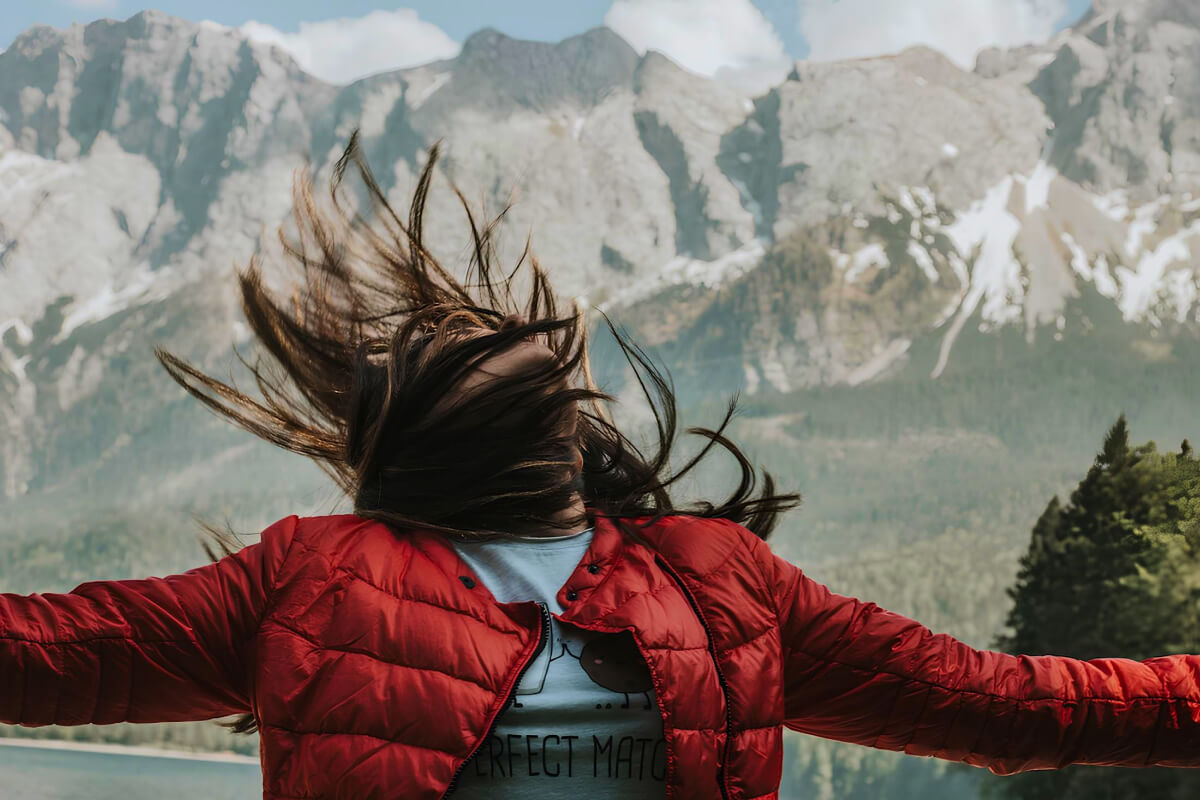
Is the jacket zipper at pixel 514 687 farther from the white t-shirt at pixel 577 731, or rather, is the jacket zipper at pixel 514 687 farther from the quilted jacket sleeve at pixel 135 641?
the quilted jacket sleeve at pixel 135 641

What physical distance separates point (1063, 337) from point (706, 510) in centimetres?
799

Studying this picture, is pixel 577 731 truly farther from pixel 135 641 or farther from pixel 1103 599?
pixel 1103 599

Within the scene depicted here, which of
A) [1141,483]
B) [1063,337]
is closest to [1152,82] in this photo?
[1063,337]

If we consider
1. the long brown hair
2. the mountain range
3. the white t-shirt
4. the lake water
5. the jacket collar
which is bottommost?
the lake water

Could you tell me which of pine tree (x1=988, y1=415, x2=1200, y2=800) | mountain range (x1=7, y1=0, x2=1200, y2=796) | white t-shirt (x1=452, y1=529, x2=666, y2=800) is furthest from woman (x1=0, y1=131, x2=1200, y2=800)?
mountain range (x1=7, y1=0, x2=1200, y2=796)

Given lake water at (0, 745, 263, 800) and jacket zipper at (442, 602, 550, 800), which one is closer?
jacket zipper at (442, 602, 550, 800)

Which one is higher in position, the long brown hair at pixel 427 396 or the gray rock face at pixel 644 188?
the gray rock face at pixel 644 188

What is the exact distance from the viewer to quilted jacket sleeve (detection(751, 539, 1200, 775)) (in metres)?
0.68

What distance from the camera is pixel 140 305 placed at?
36.0ft

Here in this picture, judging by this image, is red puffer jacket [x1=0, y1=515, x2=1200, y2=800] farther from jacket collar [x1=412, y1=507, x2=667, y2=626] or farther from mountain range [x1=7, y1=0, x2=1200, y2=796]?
mountain range [x1=7, y1=0, x2=1200, y2=796]

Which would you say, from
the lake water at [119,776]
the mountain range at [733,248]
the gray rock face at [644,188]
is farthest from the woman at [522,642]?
the gray rock face at [644,188]

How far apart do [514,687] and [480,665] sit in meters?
0.02

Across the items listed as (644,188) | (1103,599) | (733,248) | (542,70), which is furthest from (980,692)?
(542,70)

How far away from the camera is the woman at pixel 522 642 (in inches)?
21.8
